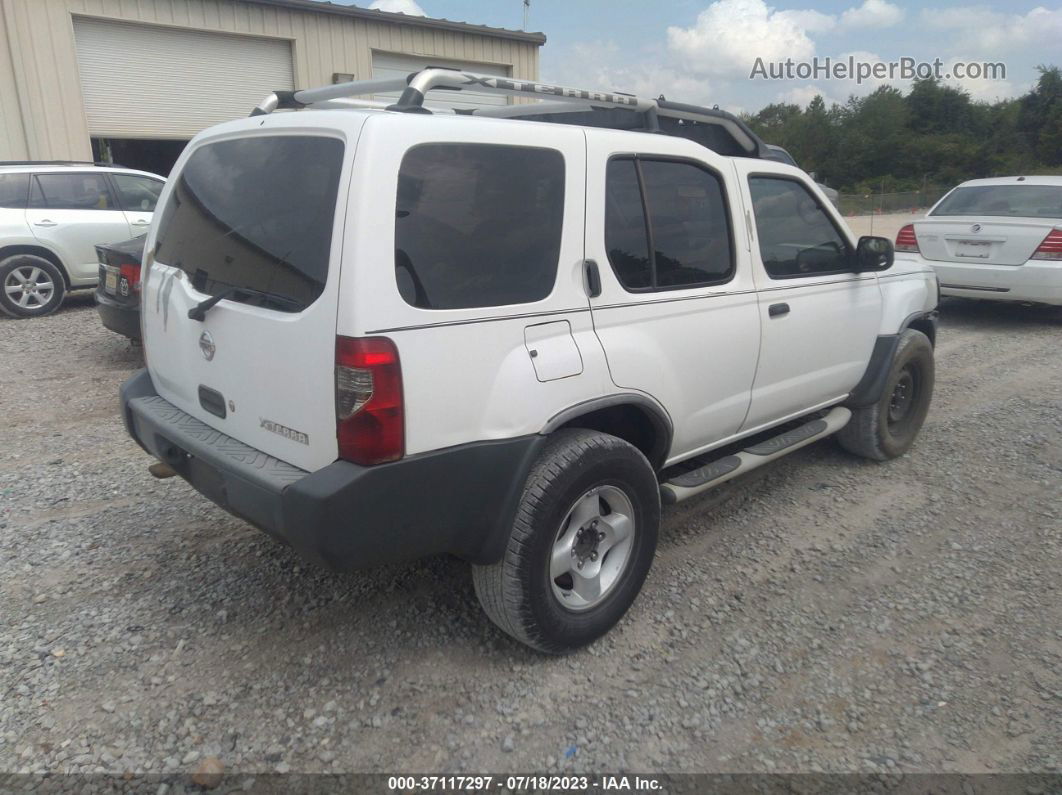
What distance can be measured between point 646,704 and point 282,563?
177 centimetres

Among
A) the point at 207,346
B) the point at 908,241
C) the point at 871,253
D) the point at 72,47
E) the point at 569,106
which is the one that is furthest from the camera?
the point at 72,47

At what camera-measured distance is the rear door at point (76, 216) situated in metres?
8.86

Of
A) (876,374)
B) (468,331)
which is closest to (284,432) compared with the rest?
(468,331)

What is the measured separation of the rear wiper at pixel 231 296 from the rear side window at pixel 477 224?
16.9 inches

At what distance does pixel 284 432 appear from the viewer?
102 inches

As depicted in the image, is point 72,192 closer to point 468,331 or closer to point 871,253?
point 468,331

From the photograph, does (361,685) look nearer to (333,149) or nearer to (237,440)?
(237,440)

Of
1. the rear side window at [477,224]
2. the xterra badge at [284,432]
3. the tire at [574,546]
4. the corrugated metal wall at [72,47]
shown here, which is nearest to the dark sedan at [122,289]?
the xterra badge at [284,432]

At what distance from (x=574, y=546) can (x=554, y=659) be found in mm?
433

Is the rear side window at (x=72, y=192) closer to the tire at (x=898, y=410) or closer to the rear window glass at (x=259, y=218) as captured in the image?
the rear window glass at (x=259, y=218)

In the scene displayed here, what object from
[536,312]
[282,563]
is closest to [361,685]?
[282,563]

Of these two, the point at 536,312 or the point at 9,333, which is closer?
the point at 536,312

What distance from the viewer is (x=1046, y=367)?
7.30 metres

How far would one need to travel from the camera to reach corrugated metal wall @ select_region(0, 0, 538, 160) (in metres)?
11.4
